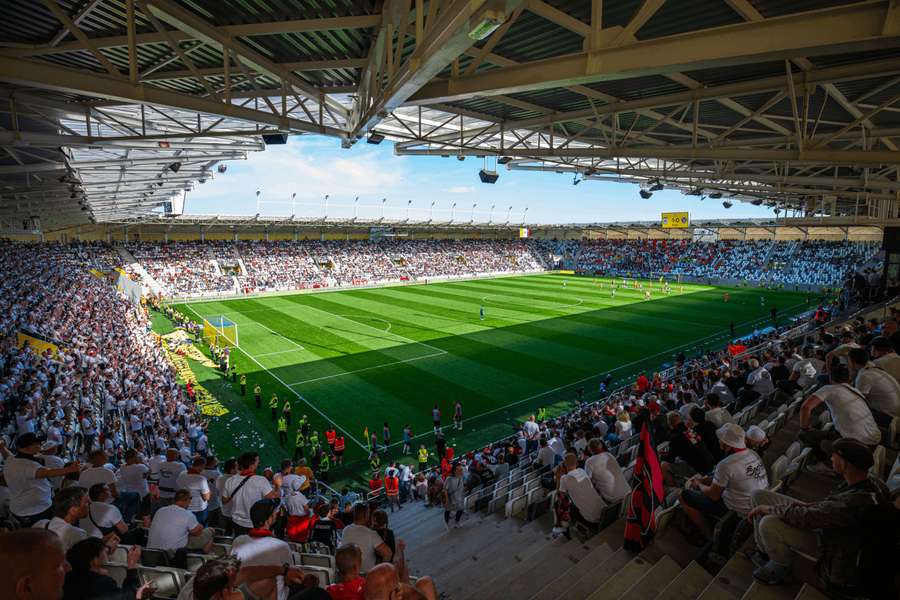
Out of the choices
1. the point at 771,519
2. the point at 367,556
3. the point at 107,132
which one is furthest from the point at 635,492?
the point at 107,132

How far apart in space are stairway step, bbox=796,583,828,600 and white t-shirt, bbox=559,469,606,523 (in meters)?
2.20

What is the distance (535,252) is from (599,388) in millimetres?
58077

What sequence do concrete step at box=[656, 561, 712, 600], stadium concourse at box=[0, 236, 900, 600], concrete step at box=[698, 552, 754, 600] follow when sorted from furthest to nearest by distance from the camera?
1. concrete step at box=[656, 561, 712, 600]
2. concrete step at box=[698, 552, 754, 600]
3. stadium concourse at box=[0, 236, 900, 600]

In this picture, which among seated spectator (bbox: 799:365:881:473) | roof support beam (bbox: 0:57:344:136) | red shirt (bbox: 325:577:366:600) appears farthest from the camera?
roof support beam (bbox: 0:57:344:136)

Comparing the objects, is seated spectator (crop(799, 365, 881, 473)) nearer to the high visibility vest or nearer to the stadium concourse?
the stadium concourse

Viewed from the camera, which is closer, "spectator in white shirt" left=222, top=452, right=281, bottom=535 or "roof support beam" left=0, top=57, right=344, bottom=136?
"spectator in white shirt" left=222, top=452, right=281, bottom=535

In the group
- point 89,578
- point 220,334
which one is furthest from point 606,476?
point 220,334

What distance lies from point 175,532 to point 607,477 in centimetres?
451

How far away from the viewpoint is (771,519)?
3.68m

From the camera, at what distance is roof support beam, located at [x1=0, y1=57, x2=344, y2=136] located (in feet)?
18.4

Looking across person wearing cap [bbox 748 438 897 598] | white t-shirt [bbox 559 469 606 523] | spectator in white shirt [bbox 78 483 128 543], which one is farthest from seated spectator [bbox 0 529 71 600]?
white t-shirt [bbox 559 469 606 523]

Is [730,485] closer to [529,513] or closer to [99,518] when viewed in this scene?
[529,513]

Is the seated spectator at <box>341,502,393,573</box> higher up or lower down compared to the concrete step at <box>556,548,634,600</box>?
higher up

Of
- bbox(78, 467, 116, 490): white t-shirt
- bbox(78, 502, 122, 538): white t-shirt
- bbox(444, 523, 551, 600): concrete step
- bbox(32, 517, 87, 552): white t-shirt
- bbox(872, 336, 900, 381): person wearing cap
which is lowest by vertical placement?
bbox(444, 523, 551, 600): concrete step
